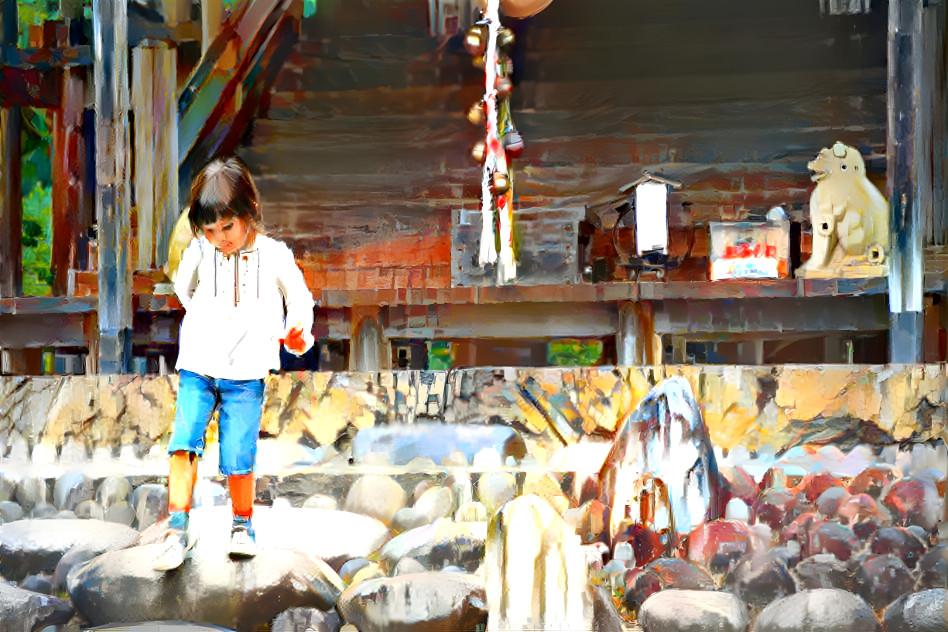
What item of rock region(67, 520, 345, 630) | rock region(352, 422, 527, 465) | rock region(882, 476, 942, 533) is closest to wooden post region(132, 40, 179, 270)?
rock region(352, 422, 527, 465)

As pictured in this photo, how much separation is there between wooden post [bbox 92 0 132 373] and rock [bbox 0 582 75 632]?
1.77 m

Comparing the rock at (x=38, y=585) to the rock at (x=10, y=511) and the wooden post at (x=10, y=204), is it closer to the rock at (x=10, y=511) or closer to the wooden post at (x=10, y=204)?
the rock at (x=10, y=511)

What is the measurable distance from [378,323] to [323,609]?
2.38 m

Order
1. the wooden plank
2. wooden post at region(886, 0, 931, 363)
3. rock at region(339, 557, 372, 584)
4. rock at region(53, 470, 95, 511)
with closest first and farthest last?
rock at region(339, 557, 372, 584), rock at region(53, 470, 95, 511), wooden post at region(886, 0, 931, 363), the wooden plank

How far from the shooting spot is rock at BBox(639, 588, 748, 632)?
296 cm

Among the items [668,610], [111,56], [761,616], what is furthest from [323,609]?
[111,56]

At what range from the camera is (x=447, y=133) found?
20.0 ft

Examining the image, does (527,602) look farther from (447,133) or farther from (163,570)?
(447,133)

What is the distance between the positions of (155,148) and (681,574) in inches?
135

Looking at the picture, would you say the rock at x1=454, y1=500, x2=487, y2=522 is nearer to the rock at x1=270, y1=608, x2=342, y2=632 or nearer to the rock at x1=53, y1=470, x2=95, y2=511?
the rock at x1=270, y1=608, x2=342, y2=632

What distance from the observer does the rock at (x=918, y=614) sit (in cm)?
305

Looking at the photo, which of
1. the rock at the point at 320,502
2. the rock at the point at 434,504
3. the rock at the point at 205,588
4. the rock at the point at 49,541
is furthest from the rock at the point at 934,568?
the rock at the point at 49,541

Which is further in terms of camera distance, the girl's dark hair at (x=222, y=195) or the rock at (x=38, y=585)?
the rock at (x=38, y=585)

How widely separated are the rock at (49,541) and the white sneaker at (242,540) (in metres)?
0.53
